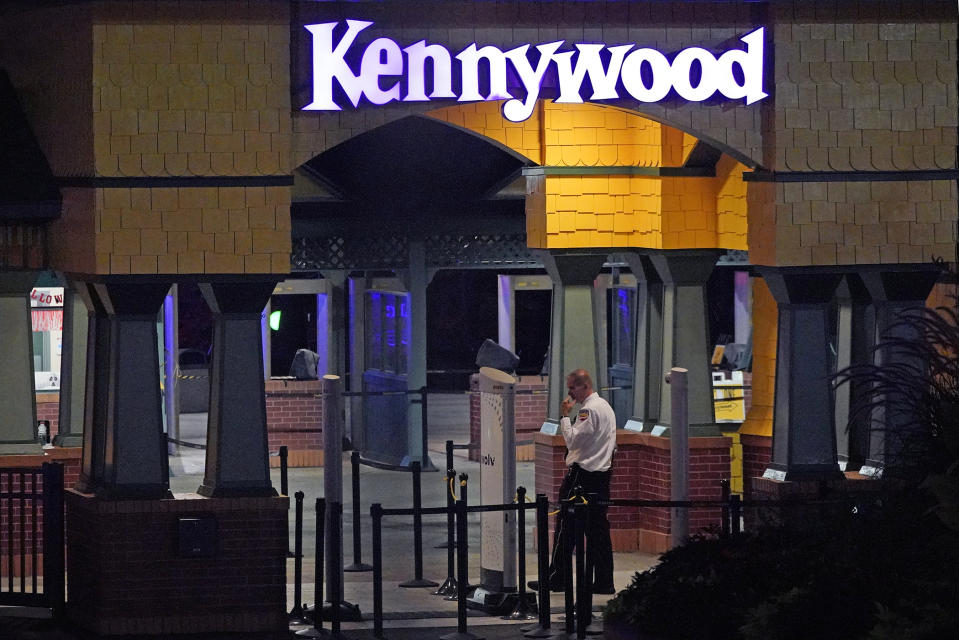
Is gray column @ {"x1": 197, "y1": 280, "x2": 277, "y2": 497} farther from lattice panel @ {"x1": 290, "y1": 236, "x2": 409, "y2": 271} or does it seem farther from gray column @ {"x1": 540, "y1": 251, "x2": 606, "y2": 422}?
lattice panel @ {"x1": 290, "y1": 236, "x2": 409, "y2": 271}

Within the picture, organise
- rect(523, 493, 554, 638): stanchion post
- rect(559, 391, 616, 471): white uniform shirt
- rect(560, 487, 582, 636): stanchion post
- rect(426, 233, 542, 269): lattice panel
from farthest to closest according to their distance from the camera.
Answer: rect(426, 233, 542, 269): lattice panel < rect(559, 391, 616, 471): white uniform shirt < rect(523, 493, 554, 638): stanchion post < rect(560, 487, 582, 636): stanchion post

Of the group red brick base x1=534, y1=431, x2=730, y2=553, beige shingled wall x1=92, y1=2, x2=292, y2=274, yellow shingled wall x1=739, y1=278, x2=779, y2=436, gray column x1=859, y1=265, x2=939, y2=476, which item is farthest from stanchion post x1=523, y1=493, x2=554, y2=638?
yellow shingled wall x1=739, y1=278, x2=779, y2=436

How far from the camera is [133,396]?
1372 centimetres

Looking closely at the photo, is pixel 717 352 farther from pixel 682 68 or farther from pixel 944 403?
pixel 944 403

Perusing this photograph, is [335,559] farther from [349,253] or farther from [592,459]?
[349,253]

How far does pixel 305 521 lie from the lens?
19672 mm

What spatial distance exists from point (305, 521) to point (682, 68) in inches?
298

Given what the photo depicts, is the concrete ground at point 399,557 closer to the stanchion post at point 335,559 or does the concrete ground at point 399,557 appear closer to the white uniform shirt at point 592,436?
the stanchion post at point 335,559

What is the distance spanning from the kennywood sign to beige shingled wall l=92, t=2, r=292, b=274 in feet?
1.30

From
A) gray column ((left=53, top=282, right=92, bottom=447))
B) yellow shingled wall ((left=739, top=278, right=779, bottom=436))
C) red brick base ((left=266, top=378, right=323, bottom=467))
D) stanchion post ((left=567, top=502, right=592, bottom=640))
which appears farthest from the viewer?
red brick base ((left=266, top=378, right=323, bottom=467))

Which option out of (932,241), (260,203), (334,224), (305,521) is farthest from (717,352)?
(260,203)

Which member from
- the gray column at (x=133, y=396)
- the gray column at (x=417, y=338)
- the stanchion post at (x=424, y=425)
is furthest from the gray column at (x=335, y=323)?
the gray column at (x=133, y=396)

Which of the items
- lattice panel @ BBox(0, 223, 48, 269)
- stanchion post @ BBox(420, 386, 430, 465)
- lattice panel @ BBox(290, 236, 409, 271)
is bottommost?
stanchion post @ BBox(420, 386, 430, 465)

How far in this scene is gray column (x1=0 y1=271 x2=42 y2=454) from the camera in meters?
16.2
